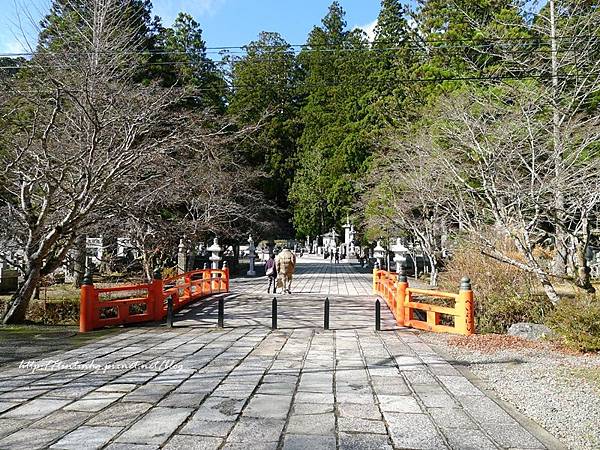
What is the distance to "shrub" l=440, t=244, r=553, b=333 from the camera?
32.1 ft

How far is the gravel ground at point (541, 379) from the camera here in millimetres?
4109

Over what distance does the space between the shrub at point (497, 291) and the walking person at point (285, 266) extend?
4779mm

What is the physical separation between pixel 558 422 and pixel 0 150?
495 inches

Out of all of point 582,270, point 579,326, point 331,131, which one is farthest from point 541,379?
point 331,131

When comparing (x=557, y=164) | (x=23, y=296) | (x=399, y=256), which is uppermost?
(x=557, y=164)

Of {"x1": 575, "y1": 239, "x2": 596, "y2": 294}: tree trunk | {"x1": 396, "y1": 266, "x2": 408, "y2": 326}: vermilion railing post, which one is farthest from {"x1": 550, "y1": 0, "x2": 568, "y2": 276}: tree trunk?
{"x1": 396, "y1": 266, "x2": 408, "y2": 326}: vermilion railing post

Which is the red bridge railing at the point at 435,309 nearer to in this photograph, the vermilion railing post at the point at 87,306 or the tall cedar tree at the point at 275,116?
the vermilion railing post at the point at 87,306

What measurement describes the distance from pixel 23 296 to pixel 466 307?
814cm

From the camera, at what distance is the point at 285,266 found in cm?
1504

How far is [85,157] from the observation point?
934 cm

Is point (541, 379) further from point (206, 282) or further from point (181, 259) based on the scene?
point (181, 259)

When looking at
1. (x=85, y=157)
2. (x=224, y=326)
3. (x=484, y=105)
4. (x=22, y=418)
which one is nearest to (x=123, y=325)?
(x=224, y=326)

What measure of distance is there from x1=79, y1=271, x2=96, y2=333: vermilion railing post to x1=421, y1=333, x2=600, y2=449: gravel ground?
5855 millimetres

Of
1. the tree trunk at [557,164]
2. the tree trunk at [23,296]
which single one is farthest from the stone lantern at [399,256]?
the tree trunk at [23,296]
